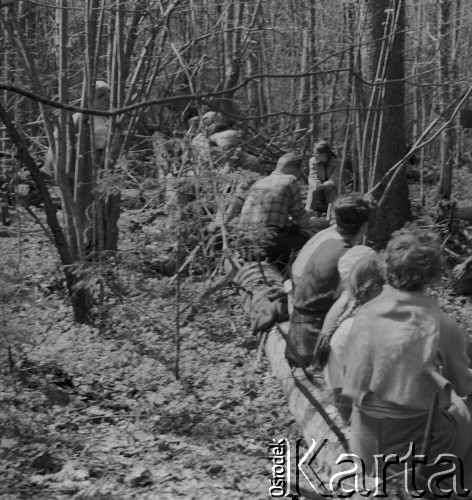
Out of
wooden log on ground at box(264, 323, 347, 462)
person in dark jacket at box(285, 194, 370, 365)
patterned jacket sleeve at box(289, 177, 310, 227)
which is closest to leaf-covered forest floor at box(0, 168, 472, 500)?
wooden log on ground at box(264, 323, 347, 462)

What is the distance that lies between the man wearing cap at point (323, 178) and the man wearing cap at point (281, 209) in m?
2.44

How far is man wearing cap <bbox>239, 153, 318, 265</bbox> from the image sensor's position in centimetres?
867

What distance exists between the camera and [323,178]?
11.6m

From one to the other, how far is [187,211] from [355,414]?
2.77 metres

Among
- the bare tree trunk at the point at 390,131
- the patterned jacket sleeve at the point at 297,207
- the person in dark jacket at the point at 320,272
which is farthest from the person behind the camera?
the bare tree trunk at the point at 390,131

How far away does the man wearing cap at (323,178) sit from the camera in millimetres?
11539

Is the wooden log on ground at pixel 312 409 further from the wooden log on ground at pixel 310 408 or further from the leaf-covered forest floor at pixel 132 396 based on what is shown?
the leaf-covered forest floor at pixel 132 396

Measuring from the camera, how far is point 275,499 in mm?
4570

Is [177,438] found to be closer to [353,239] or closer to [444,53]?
[353,239]

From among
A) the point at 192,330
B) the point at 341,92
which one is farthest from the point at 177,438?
the point at 341,92

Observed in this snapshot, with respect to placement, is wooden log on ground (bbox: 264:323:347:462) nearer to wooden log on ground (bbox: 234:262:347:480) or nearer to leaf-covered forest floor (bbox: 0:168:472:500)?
wooden log on ground (bbox: 234:262:347:480)

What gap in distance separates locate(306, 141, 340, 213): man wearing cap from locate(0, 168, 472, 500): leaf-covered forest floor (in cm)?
305

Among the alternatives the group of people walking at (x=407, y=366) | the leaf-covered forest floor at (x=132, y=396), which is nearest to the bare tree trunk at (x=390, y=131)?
the leaf-covered forest floor at (x=132, y=396)

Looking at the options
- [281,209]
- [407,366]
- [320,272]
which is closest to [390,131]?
[281,209]
